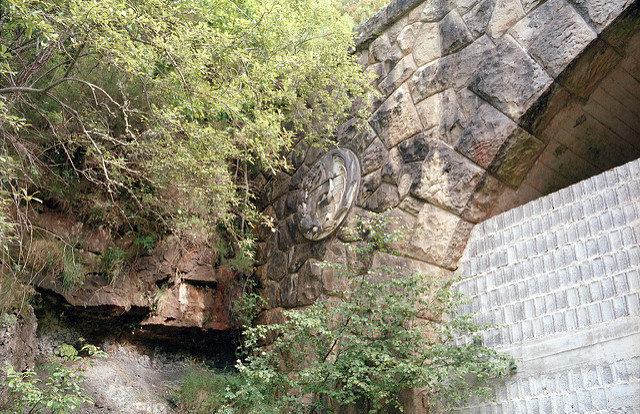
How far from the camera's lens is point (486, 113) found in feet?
14.2

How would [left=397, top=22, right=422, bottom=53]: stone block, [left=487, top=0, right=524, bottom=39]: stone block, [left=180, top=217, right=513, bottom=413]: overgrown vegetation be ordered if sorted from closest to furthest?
[left=180, top=217, right=513, bottom=413]: overgrown vegetation
[left=487, top=0, right=524, bottom=39]: stone block
[left=397, top=22, right=422, bottom=53]: stone block

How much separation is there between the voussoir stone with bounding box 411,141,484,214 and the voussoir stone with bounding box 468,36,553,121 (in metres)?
0.47

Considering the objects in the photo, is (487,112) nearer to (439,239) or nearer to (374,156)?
(439,239)

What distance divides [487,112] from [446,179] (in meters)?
0.57

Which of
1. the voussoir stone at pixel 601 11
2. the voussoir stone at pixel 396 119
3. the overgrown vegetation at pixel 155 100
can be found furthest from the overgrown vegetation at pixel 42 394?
the voussoir stone at pixel 601 11

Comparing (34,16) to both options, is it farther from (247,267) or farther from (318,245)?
(247,267)

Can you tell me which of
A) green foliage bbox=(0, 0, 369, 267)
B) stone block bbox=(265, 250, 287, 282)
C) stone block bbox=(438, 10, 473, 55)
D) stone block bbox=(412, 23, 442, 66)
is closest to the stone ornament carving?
green foliage bbox=(0, 0, 369, 267)

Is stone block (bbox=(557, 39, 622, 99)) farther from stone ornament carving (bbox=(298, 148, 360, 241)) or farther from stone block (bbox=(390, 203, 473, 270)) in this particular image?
stone ornament carving (bbox=(298, 148, 360, 241))

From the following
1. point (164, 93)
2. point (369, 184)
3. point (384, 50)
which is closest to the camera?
point (164, 93)

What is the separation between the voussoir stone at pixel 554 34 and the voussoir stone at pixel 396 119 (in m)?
0.99

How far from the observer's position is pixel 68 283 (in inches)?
205

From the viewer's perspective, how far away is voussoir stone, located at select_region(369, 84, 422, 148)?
4.82m

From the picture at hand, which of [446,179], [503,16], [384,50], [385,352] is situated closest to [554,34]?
[503,16]

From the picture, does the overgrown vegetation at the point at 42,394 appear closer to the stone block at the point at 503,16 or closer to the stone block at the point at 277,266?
the stone block at the point at 277,266
